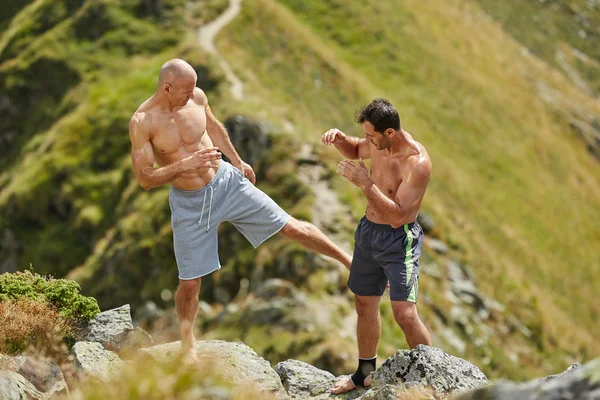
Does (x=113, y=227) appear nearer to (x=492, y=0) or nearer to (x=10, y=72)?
(x=10, y=72)

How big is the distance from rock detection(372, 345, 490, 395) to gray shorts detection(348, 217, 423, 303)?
0.74 metres

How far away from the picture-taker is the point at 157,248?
3238cm

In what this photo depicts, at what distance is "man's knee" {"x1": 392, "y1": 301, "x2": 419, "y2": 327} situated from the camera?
A: 9.84 m

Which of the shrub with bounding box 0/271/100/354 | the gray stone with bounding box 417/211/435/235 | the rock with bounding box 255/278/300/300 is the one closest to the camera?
the shrub with bounding box 0/271/100/354

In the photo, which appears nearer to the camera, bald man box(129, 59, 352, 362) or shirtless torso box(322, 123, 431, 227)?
shirtless torso box(322, 123, 431, 227)

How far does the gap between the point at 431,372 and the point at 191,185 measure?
418cm

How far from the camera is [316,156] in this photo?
101 feet

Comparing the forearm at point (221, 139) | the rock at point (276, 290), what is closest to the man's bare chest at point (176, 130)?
the forearm at point (221, 139)

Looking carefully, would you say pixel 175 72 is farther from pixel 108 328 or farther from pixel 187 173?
pixel 108 328

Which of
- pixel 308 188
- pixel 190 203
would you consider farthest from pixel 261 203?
pixel 308 188

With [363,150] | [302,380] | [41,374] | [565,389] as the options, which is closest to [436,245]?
[302,380]

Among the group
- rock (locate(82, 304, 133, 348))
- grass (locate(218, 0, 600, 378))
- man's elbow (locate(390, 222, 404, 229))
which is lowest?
grass (locate(218, 0, 600, 378))

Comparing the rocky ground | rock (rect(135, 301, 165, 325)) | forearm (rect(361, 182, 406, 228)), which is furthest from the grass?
forearm (rect(361, 182, 406, 228))

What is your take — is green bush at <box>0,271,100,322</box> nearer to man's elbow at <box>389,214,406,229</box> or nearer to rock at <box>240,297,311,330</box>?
man's elbow at <box>389,214,406,229</box>
